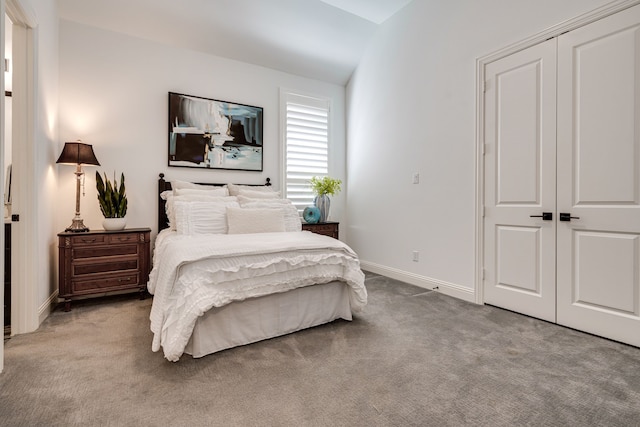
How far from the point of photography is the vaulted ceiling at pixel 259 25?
11.3 feet

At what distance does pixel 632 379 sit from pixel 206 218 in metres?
3.34

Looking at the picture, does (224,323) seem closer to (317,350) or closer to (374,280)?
(317,350)

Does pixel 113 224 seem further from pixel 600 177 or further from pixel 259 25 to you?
pixel 600 177

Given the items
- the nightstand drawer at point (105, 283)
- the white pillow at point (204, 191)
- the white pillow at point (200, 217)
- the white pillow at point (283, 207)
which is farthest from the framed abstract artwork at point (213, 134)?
the nightstand drawer at point (105, 283)

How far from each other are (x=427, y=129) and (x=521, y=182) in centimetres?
121

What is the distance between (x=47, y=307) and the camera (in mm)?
2842

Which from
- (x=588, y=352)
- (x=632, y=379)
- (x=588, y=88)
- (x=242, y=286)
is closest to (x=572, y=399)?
(x=632, y=379)

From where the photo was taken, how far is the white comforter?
1.99 meters

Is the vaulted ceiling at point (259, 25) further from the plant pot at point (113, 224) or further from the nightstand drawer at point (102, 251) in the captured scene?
the nightstand drawer at point (102, 251)

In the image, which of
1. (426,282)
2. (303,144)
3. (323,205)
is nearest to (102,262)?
(323,205)

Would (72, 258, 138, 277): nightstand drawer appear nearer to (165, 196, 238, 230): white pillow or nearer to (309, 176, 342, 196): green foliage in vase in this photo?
(165, 196, 238, 230): white pillow

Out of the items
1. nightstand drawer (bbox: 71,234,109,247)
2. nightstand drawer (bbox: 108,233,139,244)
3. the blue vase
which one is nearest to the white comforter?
nightstand drawer (bbox: 108,233,139,244)

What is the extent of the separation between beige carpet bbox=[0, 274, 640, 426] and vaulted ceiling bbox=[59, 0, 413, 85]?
3.16 metres

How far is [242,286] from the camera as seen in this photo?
2223 mm
